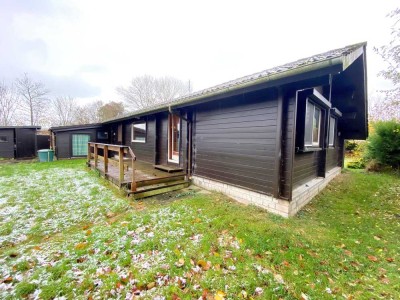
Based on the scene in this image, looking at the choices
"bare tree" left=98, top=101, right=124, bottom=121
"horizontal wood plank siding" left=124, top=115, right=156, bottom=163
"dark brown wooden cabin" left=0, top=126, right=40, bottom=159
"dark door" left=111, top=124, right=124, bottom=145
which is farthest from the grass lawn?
"bare tree" left=98, top=101, right=124, bottom=121

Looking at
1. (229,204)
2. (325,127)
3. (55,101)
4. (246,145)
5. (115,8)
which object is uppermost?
(115,8)

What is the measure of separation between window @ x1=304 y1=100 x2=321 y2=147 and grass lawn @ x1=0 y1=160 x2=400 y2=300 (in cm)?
166

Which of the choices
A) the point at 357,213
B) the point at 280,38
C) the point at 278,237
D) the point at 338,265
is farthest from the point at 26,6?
the point at 280,38

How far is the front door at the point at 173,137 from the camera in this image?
645 centimetres

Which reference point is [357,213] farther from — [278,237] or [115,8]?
[115,8]

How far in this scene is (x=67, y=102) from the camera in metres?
24.7

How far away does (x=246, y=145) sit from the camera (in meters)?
4.00

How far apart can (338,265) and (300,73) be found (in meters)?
2.61

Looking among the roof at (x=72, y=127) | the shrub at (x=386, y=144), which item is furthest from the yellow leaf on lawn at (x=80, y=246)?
the shrub at (x=386, y=144)

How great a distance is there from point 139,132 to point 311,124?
717 cm

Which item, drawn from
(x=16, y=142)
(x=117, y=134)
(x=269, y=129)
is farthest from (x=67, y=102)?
(x=269, y=129)

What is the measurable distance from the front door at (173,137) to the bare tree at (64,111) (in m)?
24.7

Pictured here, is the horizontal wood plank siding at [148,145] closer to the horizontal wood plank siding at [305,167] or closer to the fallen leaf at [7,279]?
the horizontal wood plank siding at [305,167]

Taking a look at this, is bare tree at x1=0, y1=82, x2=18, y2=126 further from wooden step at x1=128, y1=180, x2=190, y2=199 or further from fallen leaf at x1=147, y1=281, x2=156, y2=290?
fallen leaf at x1=147, y1=281, x2=156, y2=290
